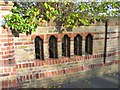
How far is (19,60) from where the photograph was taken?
555cm

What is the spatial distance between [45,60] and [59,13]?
53.2 inches

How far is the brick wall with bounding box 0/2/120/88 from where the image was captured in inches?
181

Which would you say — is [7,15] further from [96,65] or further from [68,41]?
[96,65]

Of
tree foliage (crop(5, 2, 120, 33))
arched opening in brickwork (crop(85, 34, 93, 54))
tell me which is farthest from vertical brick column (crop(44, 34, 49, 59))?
arched opening in brickwork (crop(85, 34, 93, 54))

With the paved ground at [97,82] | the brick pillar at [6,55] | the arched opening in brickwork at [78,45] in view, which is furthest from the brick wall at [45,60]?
the paved ground at [97,82]

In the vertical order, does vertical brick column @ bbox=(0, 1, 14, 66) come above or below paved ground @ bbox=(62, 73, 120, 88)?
above

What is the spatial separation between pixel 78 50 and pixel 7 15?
9.53ft

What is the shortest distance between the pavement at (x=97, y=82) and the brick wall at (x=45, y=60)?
0.63ft

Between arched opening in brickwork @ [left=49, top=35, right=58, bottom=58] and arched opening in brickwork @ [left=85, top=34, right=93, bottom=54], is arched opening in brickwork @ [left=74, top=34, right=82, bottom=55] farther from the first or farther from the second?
arched opening in brickwork @ [left=49, top=35, right=58, bottom=58]

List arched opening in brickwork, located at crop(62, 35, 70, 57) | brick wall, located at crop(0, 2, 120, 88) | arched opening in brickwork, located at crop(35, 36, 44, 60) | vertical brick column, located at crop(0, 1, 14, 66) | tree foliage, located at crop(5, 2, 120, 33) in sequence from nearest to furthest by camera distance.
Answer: vertical brick column, located at crop(0, 1, 14, 66) → brick wall, located at crop(0, 2, 120, 88) → tree foliage, located at crop(5, 2, 120, 33) → arched opening in brickwork, located at crop(35, 36, 44, 60) → arched opening in brickwork, located at crop(62, 35, 70, 57)

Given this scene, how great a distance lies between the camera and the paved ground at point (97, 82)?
20.5 feet

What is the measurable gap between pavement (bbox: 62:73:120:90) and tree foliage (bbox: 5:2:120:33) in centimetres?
164

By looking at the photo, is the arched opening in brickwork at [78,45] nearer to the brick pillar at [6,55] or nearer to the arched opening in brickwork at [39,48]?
the arched opening in brickwork at [39,48]

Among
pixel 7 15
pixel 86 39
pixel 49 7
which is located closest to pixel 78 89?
pixel 86 39
